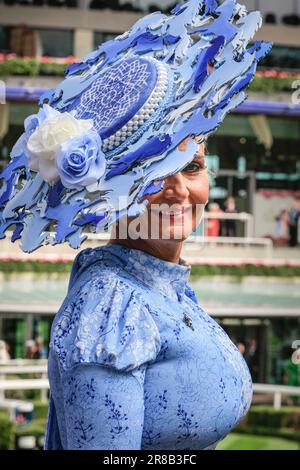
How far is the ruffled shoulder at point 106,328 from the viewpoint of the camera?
3.59 meters

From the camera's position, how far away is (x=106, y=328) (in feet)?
11.9

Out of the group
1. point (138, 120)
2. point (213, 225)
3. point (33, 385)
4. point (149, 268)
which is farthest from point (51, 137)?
point (213, 225)

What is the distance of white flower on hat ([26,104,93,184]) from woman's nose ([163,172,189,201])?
0.91 feet

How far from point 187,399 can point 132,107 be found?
831 mm

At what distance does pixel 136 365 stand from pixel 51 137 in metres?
0.69

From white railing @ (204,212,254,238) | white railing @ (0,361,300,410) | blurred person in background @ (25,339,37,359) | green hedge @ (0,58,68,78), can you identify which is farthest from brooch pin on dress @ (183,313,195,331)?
green hedge @ (0,58,68,78)

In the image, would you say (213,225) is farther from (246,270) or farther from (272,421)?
(272,421)

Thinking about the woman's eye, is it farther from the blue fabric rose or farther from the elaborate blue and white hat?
the blue fabric rose

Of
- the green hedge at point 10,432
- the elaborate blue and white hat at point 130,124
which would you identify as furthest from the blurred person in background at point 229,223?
the elaborate blue and white hat at point 130,124

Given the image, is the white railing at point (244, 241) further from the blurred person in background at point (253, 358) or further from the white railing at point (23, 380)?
the white railing at point (23, 380)

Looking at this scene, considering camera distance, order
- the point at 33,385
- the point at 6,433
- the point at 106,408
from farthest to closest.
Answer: the point at 33,385
the point at 6,433
the point at 106,408

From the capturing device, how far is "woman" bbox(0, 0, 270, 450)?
3625 millimetres
